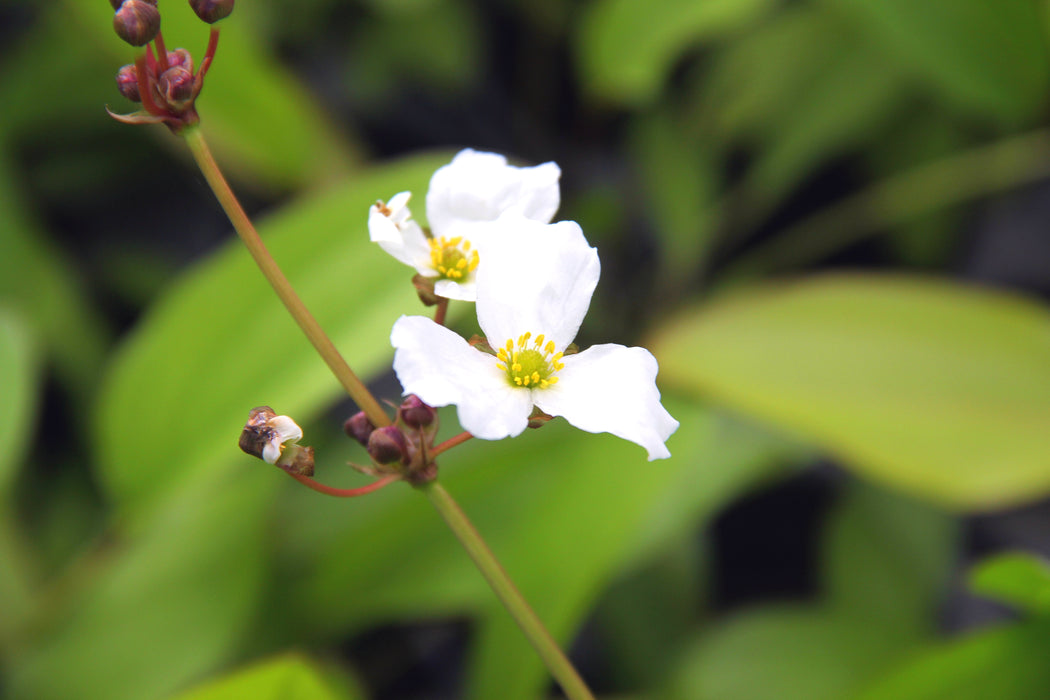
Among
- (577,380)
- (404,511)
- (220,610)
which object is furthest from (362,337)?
(577,380)

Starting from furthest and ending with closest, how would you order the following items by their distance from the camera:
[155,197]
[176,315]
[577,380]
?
[155,197]
[176,315]
[577,380]

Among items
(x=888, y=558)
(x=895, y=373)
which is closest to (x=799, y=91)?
(x=895, y=373)

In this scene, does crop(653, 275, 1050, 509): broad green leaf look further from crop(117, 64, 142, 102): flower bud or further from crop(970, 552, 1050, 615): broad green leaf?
crop(117, 64, 142, 102): flower bud

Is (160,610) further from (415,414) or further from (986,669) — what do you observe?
(986,669)

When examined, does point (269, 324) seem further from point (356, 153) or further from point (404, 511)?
point (356, 153)

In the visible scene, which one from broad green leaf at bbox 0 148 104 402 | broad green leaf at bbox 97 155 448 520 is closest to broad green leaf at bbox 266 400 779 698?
broad green leaf at bbox 97 155 448 520

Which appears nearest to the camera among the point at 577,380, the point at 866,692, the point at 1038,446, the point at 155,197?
the point at 577,380

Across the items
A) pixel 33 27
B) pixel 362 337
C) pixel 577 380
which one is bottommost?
pixel 362 337

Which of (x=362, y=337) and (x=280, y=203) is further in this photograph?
(x=280, y=203)

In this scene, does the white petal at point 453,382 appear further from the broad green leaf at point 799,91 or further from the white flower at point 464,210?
the broad green leaf at point 799,91
